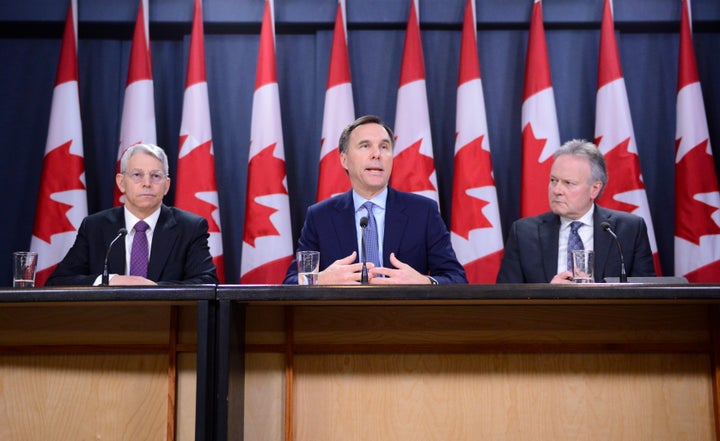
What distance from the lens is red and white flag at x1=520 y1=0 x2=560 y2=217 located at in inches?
158

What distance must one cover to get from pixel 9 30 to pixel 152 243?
2.36 m

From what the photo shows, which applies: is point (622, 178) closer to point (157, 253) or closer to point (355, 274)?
point (355, 274)

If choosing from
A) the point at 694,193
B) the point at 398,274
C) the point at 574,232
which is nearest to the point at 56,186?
the point at 398,274

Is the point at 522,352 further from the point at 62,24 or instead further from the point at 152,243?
the point at 62,24

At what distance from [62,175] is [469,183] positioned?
91.3 inches

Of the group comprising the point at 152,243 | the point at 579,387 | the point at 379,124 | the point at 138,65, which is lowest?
the point at 579,387

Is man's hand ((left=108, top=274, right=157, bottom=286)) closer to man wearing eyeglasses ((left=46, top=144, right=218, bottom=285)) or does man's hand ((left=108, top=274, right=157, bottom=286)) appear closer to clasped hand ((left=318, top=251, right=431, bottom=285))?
man wearing eyeglasses ((left=46, top=144, right=218, bottom=285))

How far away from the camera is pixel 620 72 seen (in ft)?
13.5

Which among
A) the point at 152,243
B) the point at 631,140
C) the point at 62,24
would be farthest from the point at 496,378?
the point at 62,24

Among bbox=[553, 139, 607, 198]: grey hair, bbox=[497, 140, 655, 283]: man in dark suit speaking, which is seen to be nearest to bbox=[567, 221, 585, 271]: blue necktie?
bbox=[497, 140, 655, 283]: man in dark suit speaking

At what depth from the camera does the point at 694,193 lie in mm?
3914

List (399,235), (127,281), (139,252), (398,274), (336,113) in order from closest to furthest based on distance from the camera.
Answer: (398,274) < (127,281) < (399,235) < (139,252) < (336,113)

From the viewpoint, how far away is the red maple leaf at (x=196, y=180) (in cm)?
402

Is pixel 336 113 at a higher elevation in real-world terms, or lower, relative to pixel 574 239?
higher
